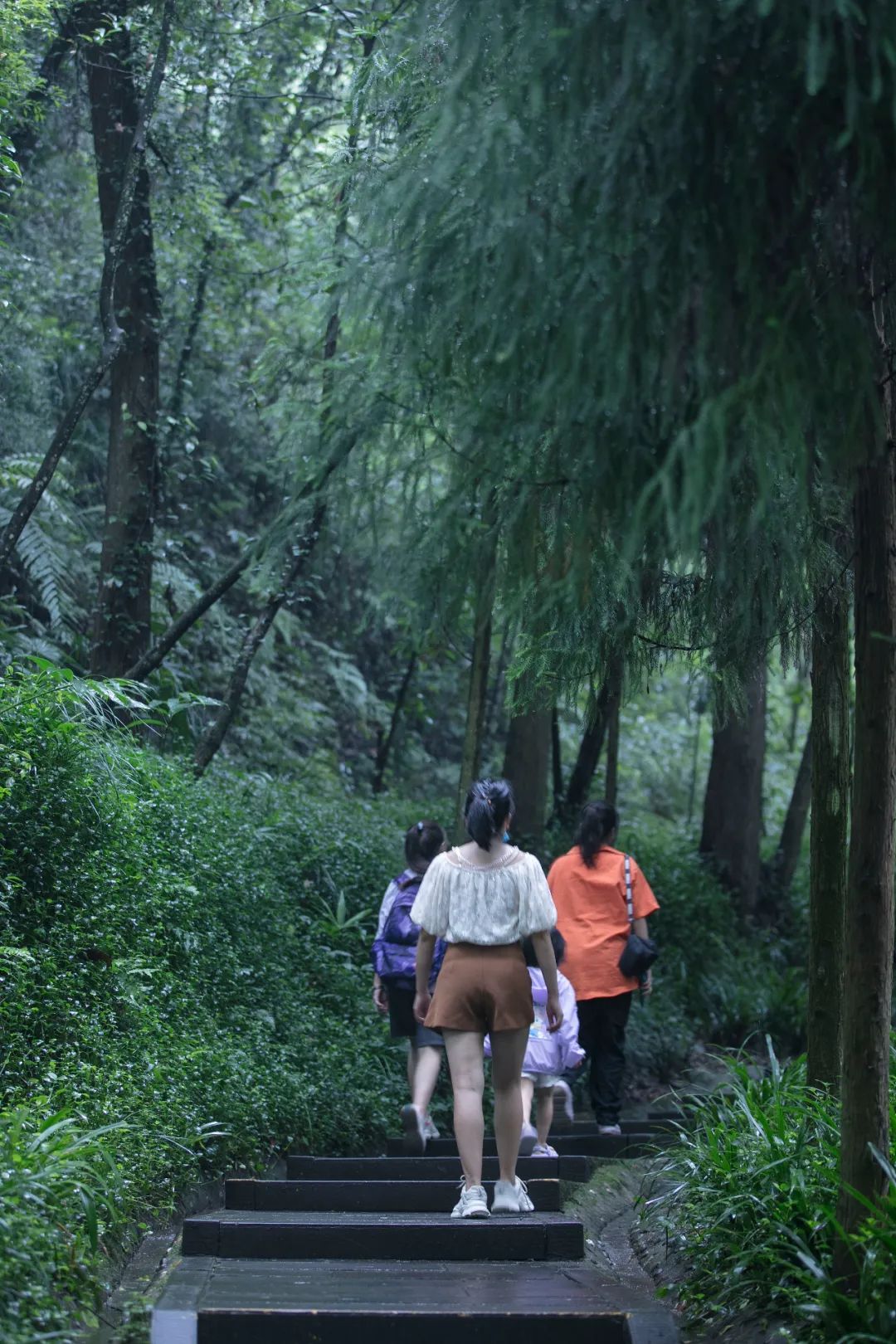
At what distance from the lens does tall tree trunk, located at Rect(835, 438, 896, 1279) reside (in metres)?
4.59

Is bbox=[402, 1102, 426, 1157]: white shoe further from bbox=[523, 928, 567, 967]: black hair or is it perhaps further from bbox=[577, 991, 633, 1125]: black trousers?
bbox=[577, 991, 633, 1125]: black trousers

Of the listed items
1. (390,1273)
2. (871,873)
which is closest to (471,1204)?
(390,1273)

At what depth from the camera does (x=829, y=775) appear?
7.02 metres

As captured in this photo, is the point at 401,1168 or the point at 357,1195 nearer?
the point at 357,1195

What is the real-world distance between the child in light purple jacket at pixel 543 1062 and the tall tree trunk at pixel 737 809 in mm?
8096

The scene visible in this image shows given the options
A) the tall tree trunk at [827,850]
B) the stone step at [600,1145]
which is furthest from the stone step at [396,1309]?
the stone step at [600,1145]

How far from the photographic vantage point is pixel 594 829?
9234mm

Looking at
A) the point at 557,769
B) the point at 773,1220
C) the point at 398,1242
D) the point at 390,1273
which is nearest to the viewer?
the point at 773,1220

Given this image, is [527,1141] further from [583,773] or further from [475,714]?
[583,773]

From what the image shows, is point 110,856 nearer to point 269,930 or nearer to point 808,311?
point 269,930

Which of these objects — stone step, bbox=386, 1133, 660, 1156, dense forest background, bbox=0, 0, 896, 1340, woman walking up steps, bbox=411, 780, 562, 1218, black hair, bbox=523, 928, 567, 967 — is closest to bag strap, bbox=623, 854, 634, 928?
black hair, bbox=523, 928, 567, 967

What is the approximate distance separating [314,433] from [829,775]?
459 centimetres

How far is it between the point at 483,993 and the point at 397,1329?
1.84 m

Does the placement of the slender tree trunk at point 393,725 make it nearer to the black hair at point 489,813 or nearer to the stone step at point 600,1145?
the stone step at point 600,1145
